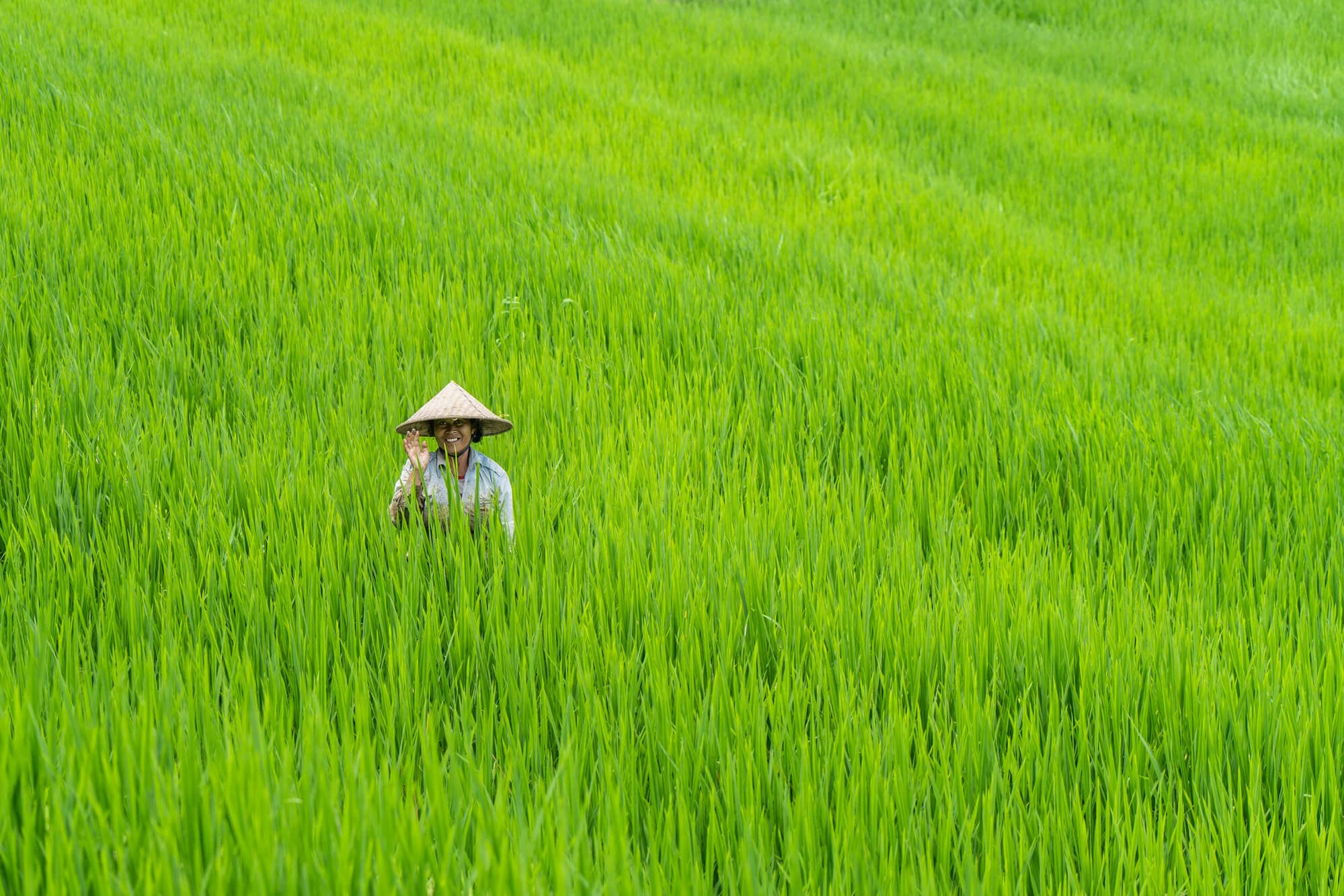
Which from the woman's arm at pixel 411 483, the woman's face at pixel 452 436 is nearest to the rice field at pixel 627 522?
the woman's arm at pixel 411 483

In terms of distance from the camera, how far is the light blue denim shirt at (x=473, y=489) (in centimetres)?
186

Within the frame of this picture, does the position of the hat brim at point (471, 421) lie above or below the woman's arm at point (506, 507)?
above

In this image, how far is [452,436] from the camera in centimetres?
185

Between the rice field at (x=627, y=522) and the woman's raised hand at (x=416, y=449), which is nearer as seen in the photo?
the rice field at (x=627, y=522)

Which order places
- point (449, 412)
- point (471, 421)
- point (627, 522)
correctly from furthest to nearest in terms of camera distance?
point (627, 522) → point (471, 421) → point (449, 412)

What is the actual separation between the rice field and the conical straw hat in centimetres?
21

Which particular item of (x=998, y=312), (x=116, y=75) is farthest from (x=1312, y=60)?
(x=116, y=75)

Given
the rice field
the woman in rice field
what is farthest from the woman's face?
the rice field

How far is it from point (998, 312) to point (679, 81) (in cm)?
423

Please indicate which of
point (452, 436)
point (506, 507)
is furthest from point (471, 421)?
point (506, 507)

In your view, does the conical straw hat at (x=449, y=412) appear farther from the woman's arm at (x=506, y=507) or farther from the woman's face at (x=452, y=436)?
the woman's arm at (x=506, y=507)

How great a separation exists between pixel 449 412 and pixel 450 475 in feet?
0.37

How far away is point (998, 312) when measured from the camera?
3682 mm

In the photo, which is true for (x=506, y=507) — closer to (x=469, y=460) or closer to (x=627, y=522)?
(x=469, y=460)
